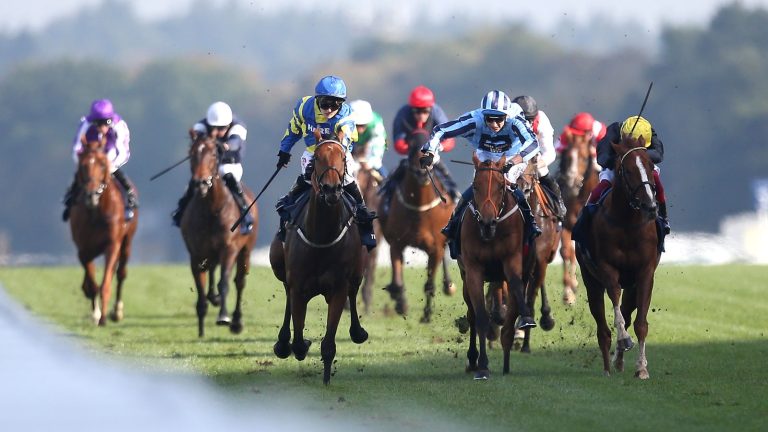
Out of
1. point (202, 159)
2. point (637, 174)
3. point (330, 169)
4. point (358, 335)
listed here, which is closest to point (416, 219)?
point (202, 159)

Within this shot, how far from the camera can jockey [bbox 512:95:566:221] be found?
17.0 m

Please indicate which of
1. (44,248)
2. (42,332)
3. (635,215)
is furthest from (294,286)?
(44,248)

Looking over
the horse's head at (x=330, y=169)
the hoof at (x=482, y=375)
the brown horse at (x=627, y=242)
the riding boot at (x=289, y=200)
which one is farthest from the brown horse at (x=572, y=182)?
the horse's head at (x=330, y=169)

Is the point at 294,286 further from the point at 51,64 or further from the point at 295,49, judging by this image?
the point at 295,49

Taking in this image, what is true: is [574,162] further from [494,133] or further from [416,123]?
[494,133]

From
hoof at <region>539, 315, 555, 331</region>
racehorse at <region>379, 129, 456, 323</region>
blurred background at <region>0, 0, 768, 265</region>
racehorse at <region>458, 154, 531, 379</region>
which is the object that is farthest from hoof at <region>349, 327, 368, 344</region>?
blurred background at <region>0, 0, 768, 265</region>

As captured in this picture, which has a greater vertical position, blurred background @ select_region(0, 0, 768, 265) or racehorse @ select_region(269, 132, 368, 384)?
blurred background @ select_region(0, 0, 768, 265)

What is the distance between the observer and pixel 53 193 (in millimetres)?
91875

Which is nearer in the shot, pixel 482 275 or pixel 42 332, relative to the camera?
pixel 482 275

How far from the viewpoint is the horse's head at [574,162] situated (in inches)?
887

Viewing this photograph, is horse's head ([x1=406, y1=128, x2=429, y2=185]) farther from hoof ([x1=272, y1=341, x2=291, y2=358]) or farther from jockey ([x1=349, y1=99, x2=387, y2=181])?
hoof ([x1=272, y1=341, x2=291, y2=358])

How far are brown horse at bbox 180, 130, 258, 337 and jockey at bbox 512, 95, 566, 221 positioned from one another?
3.92 m

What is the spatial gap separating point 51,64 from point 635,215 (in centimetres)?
8671

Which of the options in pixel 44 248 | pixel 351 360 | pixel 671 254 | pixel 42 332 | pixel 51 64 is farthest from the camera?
pixel 51 64
